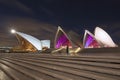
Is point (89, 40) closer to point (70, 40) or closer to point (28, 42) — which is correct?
point (70, 40)

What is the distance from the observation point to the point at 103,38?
35188 millimetres

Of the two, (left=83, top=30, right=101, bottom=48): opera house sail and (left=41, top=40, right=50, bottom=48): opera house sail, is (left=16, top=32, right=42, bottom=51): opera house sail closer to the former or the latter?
(left=41, top=40, right=50, bottom=48): opera house sail

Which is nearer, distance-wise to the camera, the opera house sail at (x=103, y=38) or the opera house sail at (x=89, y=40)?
the opera house sail at (x=103, y=38)

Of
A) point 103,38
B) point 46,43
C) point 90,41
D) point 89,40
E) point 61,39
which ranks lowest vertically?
point 90,41

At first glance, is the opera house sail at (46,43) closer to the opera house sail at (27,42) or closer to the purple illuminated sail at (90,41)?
the opera house sail at (27,42)

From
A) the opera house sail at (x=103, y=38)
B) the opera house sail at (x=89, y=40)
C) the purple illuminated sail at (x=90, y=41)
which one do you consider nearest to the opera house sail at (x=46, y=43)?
the opera house sail at (x=89, y=40)

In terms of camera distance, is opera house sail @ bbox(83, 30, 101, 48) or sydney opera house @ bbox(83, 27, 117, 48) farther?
opera house sail @ bbox(83, 30, 101, 48)

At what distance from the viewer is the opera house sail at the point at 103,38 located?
3395 centimetres

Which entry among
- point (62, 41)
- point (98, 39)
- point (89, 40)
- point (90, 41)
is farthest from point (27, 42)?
point (98, 39)

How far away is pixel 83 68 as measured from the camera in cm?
562

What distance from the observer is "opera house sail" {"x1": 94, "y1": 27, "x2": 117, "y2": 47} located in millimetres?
33947

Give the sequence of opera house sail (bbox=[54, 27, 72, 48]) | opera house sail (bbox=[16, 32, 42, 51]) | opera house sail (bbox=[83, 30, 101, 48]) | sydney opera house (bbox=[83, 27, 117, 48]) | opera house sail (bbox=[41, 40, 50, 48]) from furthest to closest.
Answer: opera house sail (bbox=[41, 40, 50, 48]) → opera house sail (bbox=[16, 32, 42, 51]) → opera house sail (bbox=[54, 27, 72, 48]) → opera house sail (bbox=[83, 30, 101, 48]) → sydney opera house (bbox=[83, 27, 117, 48])

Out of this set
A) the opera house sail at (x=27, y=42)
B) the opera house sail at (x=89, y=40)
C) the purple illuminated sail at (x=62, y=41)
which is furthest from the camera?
the opera house sail at (x=27, y=42)

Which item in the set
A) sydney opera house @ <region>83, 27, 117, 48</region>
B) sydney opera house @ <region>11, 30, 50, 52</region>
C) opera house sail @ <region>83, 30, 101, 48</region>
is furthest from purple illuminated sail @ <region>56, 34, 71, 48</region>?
sydney opera house @ <region>11, 30, 50, 52</region>
